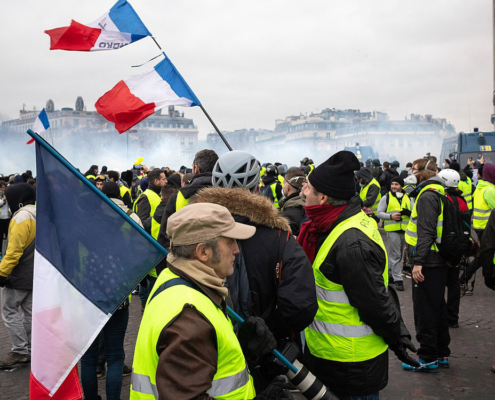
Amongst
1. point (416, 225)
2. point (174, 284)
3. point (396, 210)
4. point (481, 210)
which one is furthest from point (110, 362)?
point (481, 210)

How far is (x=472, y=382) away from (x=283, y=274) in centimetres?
318

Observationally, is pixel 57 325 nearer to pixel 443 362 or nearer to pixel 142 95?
pixel 142 95

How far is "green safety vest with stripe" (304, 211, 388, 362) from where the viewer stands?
2.88 meters

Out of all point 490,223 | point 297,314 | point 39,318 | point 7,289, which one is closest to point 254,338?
point 297,314

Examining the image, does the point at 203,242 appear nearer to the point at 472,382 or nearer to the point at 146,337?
the point at 146,337

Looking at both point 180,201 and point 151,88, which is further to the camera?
point 151,88

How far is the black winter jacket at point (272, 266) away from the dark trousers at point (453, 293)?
347 cm

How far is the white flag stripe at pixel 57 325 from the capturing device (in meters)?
2.33

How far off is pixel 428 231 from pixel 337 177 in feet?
7.91

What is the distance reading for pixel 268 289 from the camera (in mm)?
2754

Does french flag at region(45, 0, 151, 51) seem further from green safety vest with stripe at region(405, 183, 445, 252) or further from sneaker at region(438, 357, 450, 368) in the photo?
sneaker at region(438, 357, 450, 368)

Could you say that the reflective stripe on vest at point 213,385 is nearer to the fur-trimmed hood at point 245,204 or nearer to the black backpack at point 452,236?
the fur-trimmed hood at point 245,204

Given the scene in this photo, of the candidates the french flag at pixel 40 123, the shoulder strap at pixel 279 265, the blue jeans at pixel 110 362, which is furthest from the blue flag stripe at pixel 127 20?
the shoulder strap at pixel 279 265

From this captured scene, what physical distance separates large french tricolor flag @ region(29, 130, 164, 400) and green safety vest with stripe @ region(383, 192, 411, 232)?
6.85 m
